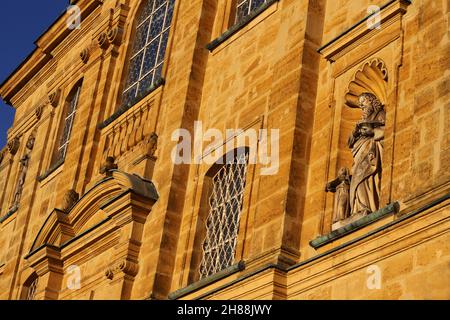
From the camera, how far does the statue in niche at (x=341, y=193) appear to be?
12.7 metres

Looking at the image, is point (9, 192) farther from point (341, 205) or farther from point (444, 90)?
point (444, 90)

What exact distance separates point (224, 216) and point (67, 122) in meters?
8.26

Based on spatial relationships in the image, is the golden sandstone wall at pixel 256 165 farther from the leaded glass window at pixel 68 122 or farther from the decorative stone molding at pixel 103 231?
the leaded glass window at pixel 68 122

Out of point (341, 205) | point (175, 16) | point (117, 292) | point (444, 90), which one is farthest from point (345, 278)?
point (175, 16)

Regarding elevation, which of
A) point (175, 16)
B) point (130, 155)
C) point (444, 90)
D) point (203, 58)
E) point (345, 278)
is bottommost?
point (345, 278)

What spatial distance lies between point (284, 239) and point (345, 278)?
4.53 ft

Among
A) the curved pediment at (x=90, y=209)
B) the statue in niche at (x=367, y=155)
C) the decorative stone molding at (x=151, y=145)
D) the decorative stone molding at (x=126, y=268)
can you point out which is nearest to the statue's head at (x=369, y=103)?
the statue in niche at (x=367, y=155)

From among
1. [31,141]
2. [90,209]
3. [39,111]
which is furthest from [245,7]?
[31,141]

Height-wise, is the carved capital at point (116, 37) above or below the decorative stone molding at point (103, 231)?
above

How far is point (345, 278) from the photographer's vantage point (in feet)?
38.4

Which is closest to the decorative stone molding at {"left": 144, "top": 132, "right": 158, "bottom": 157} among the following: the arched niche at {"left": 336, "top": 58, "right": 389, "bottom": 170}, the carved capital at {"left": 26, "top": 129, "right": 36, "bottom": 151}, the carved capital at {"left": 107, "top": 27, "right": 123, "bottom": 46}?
the carved capital at {"left": 107, "top": 27, "right": 123, "bottom": 46}

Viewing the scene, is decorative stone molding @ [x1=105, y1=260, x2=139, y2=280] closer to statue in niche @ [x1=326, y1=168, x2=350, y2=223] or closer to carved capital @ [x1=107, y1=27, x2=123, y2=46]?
statue in niche @ [x1=326, y1=168, x2=350, y2=223]

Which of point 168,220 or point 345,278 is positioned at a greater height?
point 168,220

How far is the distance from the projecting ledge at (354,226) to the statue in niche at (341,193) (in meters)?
0.35
